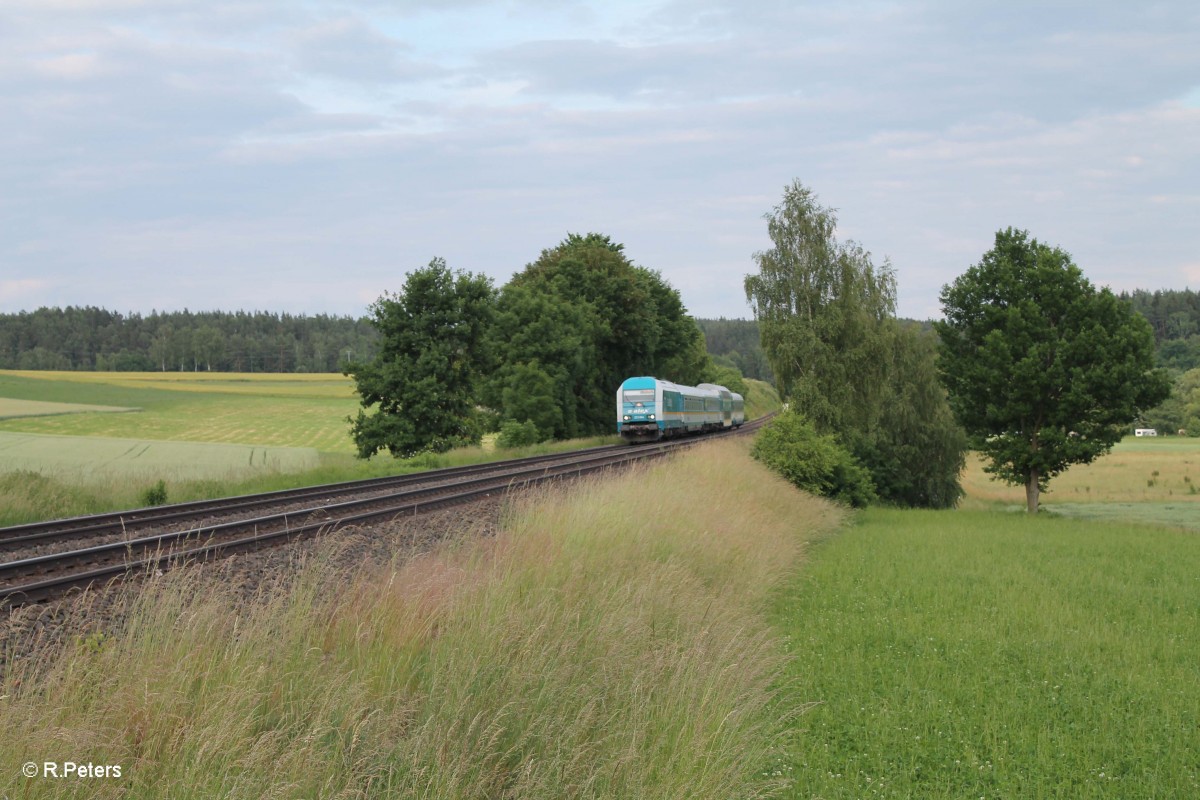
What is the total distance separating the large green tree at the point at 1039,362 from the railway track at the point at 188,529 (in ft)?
77.7

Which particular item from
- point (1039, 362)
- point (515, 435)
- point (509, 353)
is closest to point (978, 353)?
point (1039, 362)

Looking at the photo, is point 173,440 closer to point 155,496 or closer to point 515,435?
point 515,435

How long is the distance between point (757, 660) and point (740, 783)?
2468 millimetres

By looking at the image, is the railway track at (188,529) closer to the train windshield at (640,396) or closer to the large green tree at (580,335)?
the train windshield at (640,396)

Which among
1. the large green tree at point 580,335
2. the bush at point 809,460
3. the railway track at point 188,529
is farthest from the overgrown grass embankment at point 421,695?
the large green tree at point 580,335

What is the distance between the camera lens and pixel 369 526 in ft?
49.5

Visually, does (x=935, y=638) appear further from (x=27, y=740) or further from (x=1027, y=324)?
(x=1027, y=324)

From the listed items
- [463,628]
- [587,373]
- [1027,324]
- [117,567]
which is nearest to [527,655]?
[463,628]

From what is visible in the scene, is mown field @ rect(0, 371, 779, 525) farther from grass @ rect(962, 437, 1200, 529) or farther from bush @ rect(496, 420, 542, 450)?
grass @ rect(962, 437, 1200, 529)

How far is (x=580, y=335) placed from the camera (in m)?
56.2

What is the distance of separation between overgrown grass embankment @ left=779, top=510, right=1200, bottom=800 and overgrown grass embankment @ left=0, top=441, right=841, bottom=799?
0.99m

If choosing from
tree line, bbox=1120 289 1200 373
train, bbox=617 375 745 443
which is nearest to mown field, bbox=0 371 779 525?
train, bbox=617 375 745 443

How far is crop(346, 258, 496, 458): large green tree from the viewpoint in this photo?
149 ft

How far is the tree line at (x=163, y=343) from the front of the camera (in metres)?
152
